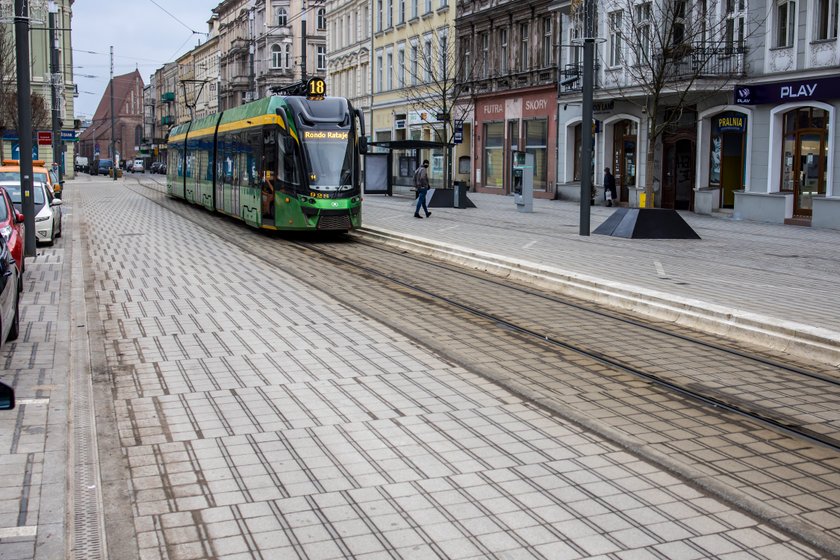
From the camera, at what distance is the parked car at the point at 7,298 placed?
892 centimetres

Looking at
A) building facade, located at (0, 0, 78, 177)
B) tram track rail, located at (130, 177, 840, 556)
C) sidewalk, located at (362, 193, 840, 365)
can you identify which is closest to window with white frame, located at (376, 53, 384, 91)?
building facade, located at (0, 0, 78, 177)

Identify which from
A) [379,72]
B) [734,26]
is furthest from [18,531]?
[379,72]

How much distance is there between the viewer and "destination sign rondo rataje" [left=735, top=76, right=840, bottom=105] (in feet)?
92.2

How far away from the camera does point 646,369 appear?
9164mm

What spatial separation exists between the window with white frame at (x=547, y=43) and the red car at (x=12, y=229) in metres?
30.0

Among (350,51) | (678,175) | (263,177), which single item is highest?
(350,51)

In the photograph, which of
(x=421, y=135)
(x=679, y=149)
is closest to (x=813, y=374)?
(x=679, y=149)

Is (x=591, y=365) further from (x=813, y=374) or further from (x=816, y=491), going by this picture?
(x=816, y=491)

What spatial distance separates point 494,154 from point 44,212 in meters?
30.3

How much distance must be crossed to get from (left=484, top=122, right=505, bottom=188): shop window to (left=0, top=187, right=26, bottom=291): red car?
1326 inches

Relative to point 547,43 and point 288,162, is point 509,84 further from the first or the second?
point 288,162

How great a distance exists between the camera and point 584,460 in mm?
6328

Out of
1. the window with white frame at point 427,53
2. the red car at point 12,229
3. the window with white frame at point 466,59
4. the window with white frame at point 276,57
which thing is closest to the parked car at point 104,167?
the window with white frame at point 276,57

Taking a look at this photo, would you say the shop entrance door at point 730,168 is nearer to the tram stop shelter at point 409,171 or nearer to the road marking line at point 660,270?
the tram stop shelter at point 409,171
